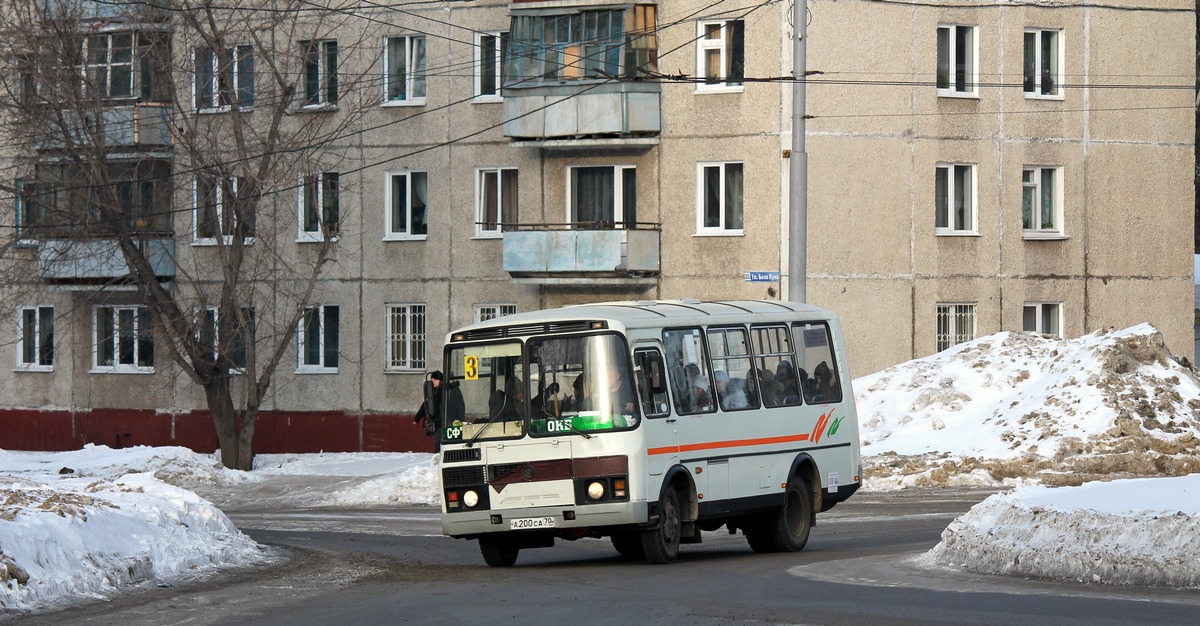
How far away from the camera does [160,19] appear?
3716 centimetres

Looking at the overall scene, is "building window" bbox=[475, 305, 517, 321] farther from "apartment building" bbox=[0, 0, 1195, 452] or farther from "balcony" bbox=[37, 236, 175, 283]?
"balcony" bbox=[37, 236, 175, 283]

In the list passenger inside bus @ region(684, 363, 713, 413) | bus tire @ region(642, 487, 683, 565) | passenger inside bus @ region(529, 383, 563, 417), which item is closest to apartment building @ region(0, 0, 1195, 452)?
passenger inside bus @ region(684, 363, 713, 413)

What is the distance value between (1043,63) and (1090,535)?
28.3m

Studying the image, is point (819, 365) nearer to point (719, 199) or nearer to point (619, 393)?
point (619, 393)

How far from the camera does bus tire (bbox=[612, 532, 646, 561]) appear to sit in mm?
17266

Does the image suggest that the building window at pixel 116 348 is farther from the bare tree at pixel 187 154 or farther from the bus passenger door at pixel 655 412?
the bus passenger door at pixel 655 412

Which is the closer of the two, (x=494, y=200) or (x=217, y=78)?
(x=217, y=78)

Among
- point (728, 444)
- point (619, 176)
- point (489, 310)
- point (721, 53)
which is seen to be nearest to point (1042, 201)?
point (721, 53)

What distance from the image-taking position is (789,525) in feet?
61.4

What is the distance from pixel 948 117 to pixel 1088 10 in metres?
4.33

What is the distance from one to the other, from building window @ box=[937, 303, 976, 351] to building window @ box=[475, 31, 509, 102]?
1111cm

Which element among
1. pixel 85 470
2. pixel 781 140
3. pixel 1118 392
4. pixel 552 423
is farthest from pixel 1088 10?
pixel 552 423

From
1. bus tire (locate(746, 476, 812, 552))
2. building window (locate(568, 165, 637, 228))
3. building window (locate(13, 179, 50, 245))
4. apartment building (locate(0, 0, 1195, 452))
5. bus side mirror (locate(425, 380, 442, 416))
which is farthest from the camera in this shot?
building window (locate(568, 165, 637, 228))

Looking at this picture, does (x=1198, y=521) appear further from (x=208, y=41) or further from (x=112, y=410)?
(x=112, y=410)
